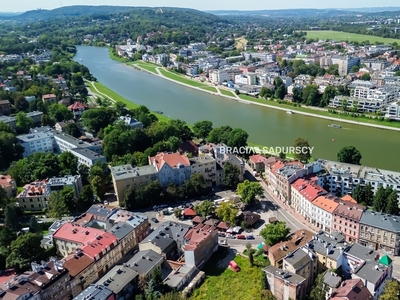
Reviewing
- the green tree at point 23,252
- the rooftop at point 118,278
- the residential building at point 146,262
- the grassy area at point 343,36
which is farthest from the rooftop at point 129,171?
the grassy area at point 343,36

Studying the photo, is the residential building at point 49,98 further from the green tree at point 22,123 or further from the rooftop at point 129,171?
the rooftop at point 129,171

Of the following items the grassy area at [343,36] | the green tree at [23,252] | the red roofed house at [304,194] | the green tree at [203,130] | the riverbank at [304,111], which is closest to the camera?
the green tree at [23,252]

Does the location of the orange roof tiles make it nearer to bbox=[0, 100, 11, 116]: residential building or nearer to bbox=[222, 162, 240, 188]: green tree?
bbox=[222, 162, 240, 188]: green tree

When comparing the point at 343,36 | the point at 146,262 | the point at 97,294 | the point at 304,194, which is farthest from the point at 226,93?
the point at 343,36

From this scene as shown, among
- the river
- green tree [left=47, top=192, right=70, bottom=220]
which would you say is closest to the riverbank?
the river

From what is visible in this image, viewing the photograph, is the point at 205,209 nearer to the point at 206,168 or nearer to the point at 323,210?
the point at 206,168

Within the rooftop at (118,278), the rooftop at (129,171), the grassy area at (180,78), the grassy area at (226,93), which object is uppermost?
the rooftop at (129,171)
